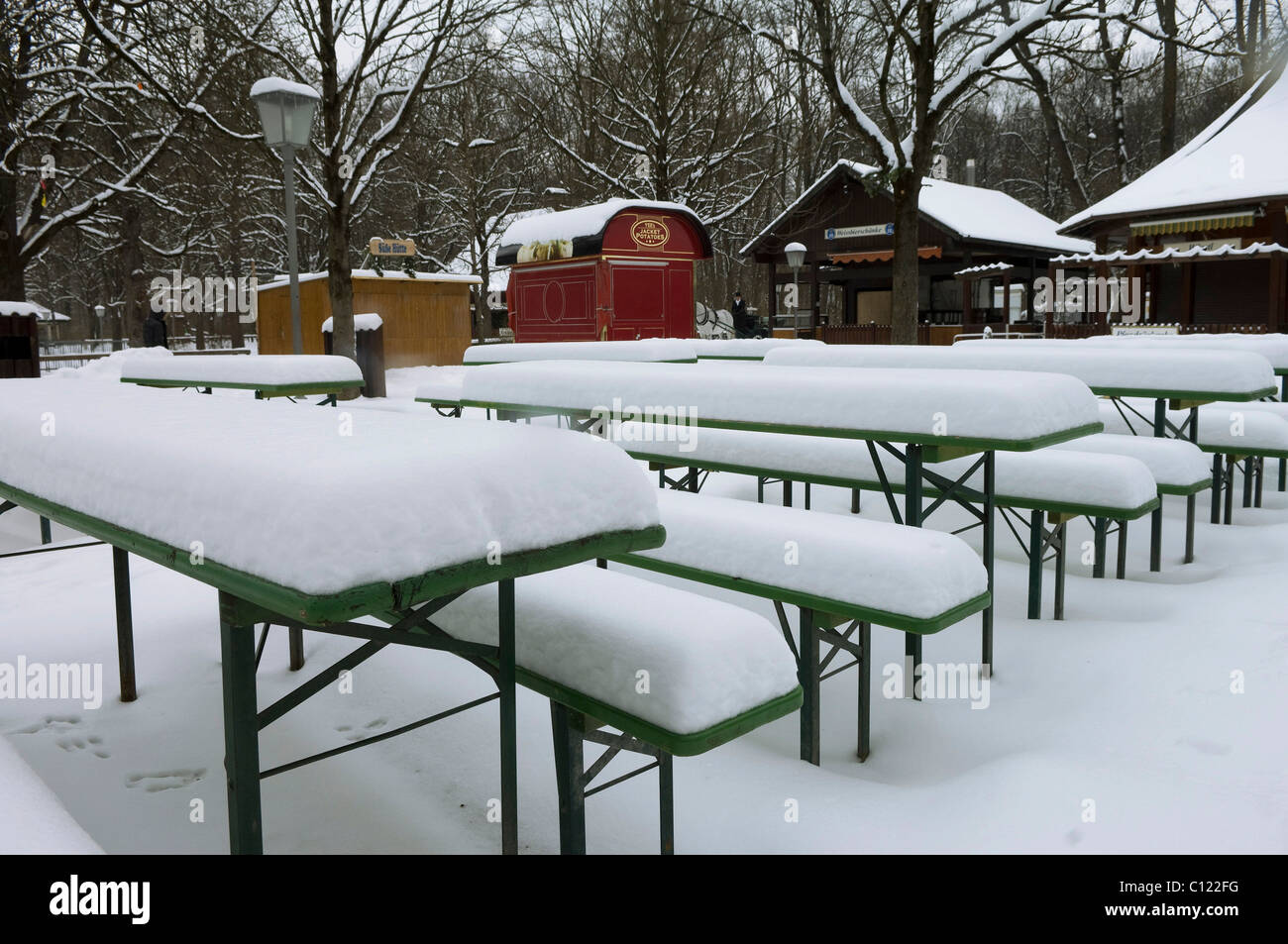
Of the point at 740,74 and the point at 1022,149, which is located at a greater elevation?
the point at 1022,149

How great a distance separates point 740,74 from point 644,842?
2336 cm

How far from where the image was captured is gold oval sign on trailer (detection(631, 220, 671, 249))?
16.2 meters

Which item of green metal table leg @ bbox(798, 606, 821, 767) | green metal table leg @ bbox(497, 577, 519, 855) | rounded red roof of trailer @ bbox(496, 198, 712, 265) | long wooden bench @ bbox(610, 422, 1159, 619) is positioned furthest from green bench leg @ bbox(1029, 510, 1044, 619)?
rounded red roof of trailer @ bbox(496, 198, 712, 265)

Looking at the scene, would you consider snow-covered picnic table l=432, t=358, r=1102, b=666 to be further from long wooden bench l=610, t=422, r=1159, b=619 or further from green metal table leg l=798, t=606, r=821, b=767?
green metal table leg l=798, t=606, r=821, b=767

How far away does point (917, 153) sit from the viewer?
1334 centimetres

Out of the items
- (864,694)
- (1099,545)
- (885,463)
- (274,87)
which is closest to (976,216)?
(274,87)

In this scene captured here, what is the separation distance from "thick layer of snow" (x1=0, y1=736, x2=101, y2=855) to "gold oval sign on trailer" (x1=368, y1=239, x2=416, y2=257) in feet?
60.2

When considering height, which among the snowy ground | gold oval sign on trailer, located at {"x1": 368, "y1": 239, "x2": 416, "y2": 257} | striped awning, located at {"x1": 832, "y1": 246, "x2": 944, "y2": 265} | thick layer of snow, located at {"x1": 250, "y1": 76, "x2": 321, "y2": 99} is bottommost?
the snowy ground

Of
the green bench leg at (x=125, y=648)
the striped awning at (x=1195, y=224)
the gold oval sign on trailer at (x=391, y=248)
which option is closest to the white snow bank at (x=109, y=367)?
the gold oval sign on trailer at (x=391, y=248)

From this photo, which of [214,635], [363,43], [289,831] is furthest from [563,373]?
[363,43]

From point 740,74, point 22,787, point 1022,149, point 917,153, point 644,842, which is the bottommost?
point 644,842

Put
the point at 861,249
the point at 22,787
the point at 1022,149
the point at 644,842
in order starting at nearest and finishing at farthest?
the point at 22,787
the point at 644,842
the point at 861,249
the point at 1022,149
